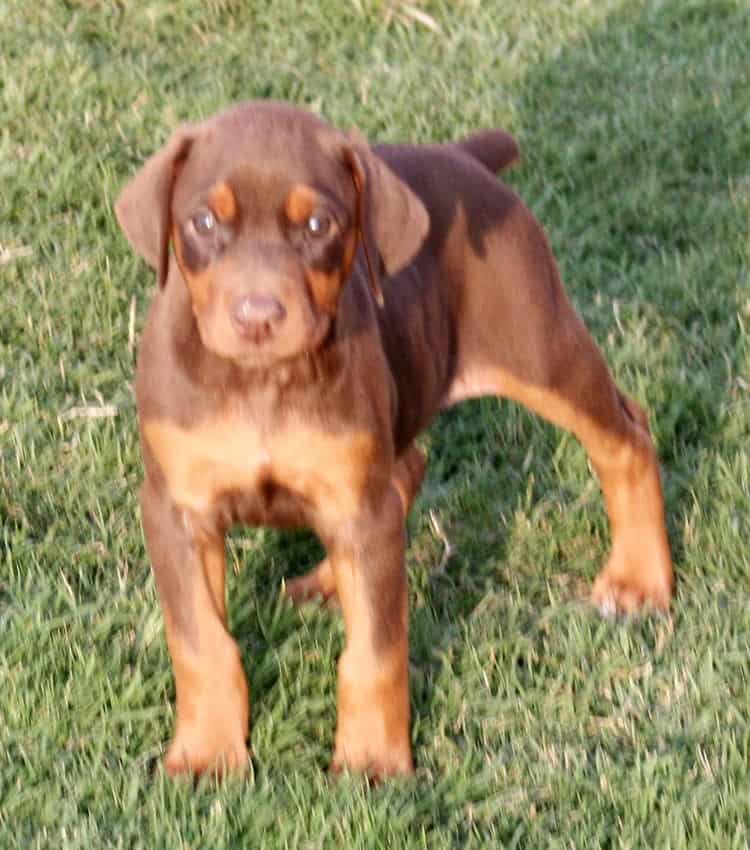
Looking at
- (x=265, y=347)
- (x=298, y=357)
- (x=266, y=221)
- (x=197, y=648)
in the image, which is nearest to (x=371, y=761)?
(x=197, y=648)

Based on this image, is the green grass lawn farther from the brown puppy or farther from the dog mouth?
the dog mouth

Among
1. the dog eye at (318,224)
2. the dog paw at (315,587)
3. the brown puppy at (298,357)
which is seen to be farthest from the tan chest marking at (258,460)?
the dog paw at (315,587)

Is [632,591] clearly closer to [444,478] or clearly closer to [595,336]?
[444,478]

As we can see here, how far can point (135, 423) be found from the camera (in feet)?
19.4

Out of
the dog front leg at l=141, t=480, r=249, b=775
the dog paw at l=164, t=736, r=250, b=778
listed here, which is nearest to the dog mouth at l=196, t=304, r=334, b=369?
the dog front leg at l=141, t=480, r=249, b=775

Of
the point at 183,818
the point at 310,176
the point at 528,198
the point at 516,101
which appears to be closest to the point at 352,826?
the point at 183,818

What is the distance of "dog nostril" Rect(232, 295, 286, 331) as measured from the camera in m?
3.80

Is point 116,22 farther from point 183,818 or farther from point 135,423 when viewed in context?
point 183,818

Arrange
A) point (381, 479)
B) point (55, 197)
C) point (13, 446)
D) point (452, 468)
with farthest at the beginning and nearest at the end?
1. point (55, 197)
2. point (452, 468)
3. point (13, 446)
4. point (381, 479)

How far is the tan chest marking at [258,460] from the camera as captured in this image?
13.6 ft

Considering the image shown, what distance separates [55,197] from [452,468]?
209cm

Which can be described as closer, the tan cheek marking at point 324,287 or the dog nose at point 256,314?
the dog nose at point 256,314

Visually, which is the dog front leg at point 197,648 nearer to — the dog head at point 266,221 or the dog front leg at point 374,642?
the dog front leg at point 374,642

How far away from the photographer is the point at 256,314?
3799 mm
